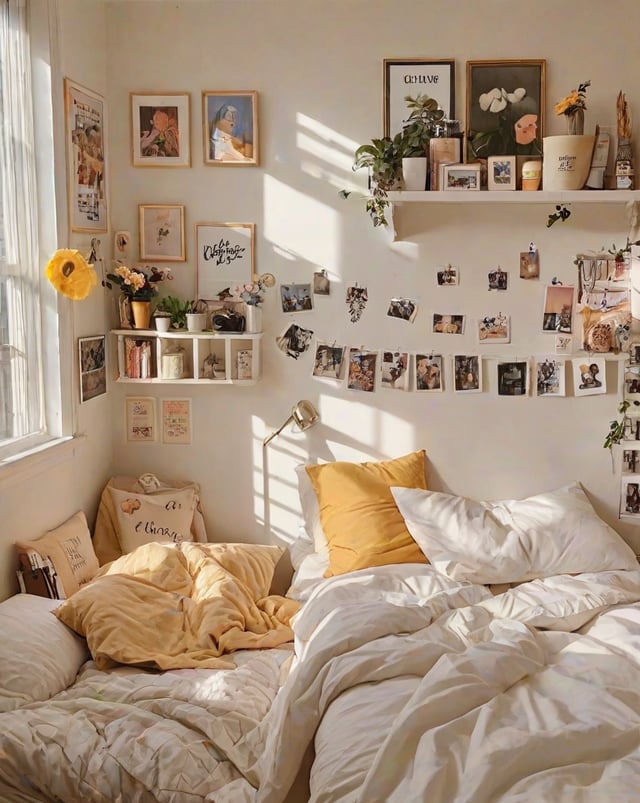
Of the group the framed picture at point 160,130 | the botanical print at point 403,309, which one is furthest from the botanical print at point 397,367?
the framed picture at point 160,130

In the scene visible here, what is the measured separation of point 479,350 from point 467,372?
0.31 feet

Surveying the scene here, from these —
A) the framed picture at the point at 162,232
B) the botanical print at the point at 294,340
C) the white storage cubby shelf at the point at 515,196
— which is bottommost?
the botanical print at the point at 294,340

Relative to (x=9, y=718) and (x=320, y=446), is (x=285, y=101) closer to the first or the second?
(x=320, y=446)

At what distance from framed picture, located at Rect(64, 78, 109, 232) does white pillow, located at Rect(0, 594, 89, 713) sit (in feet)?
4.30

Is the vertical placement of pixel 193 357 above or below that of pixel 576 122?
below

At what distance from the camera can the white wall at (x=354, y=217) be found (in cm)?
333

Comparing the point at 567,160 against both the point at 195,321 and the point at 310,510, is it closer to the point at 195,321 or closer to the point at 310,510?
the point at 195,321

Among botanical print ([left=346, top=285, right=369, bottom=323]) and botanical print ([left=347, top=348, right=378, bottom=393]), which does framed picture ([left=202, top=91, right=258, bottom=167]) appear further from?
botanical print ([left=347, top=348, right=378, bottom=393])

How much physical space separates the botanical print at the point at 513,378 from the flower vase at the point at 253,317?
0.93m

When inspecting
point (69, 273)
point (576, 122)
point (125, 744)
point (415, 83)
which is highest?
point (415, 83)

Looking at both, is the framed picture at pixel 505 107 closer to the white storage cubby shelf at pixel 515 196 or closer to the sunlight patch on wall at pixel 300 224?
the white storage cubby shelf at pixel 515 196

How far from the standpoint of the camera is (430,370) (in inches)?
137

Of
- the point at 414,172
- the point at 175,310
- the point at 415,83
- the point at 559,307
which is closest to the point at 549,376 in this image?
the point at 559,307

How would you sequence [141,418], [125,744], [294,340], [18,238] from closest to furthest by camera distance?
[125,744], [18,238], [294,340], [141,418]
